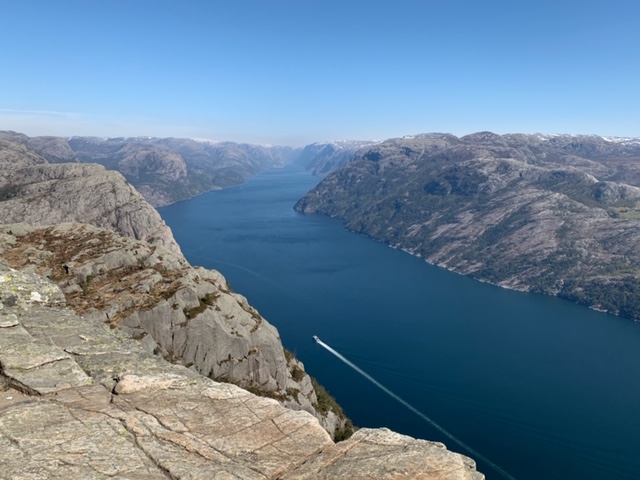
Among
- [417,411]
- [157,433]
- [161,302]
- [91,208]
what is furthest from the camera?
[91,208]

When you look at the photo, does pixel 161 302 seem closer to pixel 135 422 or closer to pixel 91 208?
pixel 135 422

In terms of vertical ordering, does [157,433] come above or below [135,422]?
below

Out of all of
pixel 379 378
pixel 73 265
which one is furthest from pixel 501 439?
pixel 73 265

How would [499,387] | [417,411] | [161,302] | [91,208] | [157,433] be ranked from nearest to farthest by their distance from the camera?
[157,433] < [161,302] < [417,411] < [499,387] < [91,208]

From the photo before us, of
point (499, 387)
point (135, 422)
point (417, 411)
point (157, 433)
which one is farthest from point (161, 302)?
point (499, 387)

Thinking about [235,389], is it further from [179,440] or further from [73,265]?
[73,265]

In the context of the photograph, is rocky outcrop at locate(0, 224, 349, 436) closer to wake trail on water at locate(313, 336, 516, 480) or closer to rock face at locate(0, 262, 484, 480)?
rock face at locate(0, 262, 484, 480)

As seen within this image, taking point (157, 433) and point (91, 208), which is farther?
point (91, 208)
